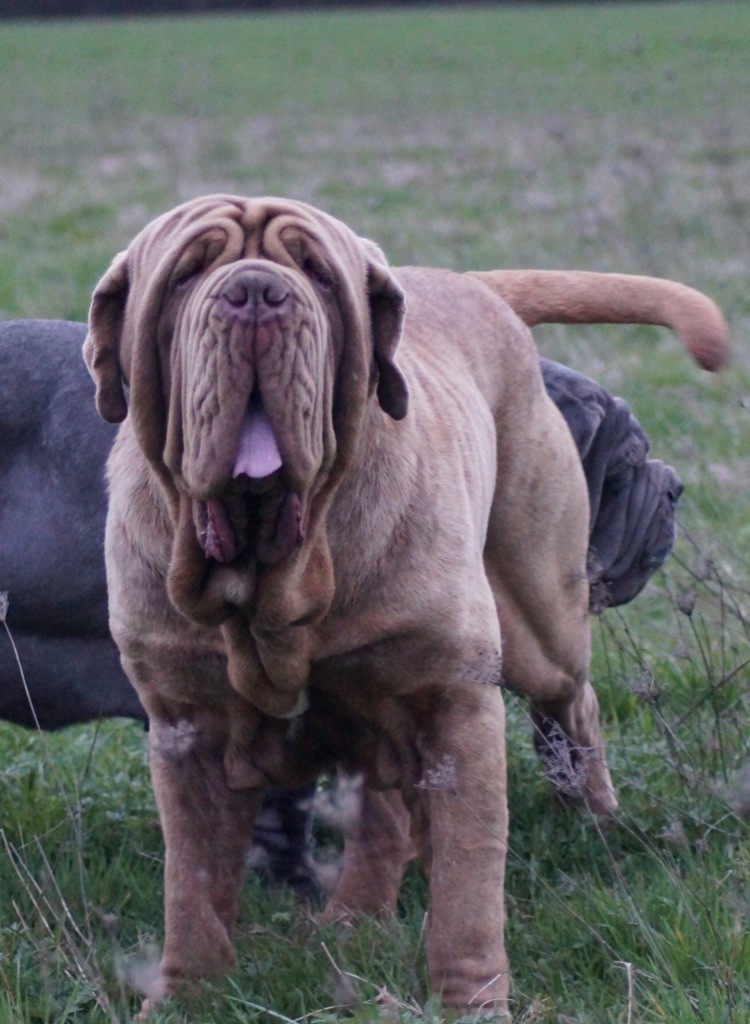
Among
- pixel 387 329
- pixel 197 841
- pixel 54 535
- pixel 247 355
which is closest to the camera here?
pixel 247 355

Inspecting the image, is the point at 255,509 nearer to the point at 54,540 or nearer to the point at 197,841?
the point at 197,841

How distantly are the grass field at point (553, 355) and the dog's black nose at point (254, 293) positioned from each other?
900 mm

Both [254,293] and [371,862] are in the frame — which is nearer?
[254,293]

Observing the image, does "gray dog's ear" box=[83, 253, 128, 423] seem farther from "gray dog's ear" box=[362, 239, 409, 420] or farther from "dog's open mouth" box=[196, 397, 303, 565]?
"gray dog's ear" box=[362, 239, 409, 420]

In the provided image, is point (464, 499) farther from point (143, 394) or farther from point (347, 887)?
point (347, 887)

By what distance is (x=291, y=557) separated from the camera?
2.66 metres

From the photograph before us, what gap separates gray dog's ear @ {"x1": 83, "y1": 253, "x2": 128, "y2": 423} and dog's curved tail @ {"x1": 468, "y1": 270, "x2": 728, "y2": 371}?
4.36ft

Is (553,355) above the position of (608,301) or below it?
below

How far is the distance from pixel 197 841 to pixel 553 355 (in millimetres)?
4350

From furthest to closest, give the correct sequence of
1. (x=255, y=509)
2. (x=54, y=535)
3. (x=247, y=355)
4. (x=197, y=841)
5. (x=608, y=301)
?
(x=608, y=301) < (x=54, y=535) < (x=197, y=841) < (x=255, y=509) < (x=247, y=355)

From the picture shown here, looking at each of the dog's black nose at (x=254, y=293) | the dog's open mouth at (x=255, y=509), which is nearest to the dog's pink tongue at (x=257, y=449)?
the dog's open mouth at (x=255, y=509)

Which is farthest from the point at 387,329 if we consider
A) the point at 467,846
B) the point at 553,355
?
the point at 553,355

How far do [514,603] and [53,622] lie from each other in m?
1.00

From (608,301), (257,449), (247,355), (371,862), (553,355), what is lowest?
(553,355)
